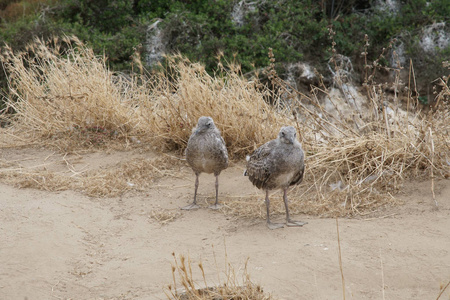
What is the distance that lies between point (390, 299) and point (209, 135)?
260 cm

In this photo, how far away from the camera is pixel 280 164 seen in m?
4.82

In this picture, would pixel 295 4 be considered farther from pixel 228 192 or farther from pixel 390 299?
pixel 390 299

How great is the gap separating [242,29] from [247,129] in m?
4.68

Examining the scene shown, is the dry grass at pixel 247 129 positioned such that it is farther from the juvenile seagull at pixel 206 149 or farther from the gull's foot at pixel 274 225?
the juvenile seagull at pixel 206 149

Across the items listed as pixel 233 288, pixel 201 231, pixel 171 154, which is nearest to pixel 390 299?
pixel 233 288

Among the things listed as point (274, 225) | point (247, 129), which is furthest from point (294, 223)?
point (247, 129)

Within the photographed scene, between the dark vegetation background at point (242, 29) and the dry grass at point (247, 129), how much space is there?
2.62 metres

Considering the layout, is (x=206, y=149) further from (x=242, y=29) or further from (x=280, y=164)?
(x=242, y=29)

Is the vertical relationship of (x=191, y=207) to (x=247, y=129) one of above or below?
below

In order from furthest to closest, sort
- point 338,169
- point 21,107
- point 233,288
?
point 21,107, point 338,169, point 233,288

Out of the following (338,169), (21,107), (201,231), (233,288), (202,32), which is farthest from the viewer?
(202,32)

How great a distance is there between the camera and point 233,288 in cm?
360

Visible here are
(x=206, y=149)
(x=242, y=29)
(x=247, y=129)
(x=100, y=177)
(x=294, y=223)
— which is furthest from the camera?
(x=242, y=29)

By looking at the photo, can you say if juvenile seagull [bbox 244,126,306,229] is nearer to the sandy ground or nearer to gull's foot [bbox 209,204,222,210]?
the sandy ground
